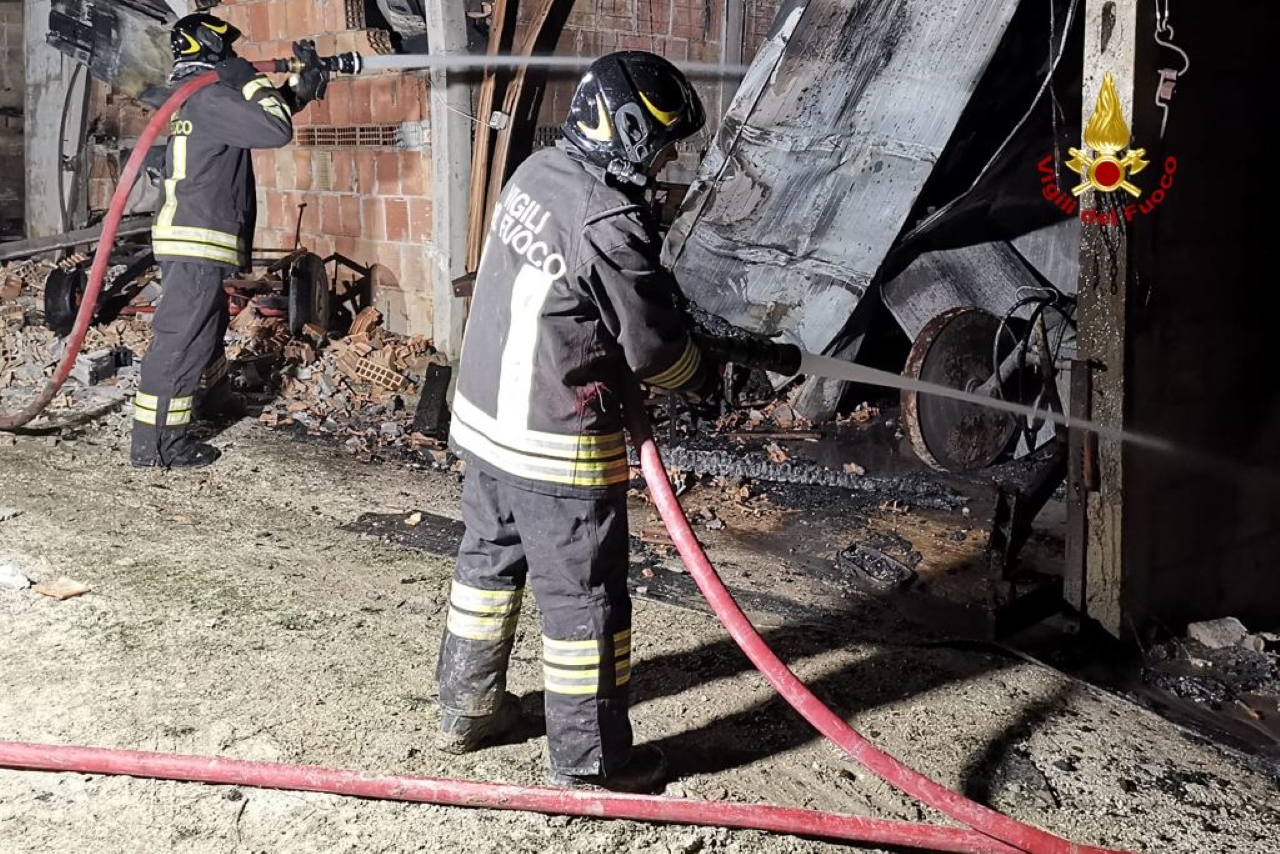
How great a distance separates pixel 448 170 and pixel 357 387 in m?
1.58

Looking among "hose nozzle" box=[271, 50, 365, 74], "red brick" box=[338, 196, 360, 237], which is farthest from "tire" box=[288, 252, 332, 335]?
"hose nozzle" box=[271, 50, 365, 74]

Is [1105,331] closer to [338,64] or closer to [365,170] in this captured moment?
[338,64]

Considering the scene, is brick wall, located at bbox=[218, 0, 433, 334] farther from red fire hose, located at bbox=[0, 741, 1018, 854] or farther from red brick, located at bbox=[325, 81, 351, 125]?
red fire hose, located at bbox=[0, 741, 1018, 854]

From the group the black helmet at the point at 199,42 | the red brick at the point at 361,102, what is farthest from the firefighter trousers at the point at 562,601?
the red brick at the point at 361,102

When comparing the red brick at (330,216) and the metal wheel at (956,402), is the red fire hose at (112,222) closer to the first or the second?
the red brick at (330,216)

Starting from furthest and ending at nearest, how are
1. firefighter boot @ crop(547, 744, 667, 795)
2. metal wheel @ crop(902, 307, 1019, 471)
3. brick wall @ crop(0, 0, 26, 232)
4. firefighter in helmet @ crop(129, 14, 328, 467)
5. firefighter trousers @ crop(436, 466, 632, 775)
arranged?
brick wall @ crop(0, 0, 26, 232) → metal wheel @ crop(902, 307, 1019, 471) → firefighter in helmet @ crop(129, 14, 328, 467) → firefighter boot @ crop(547, 744, 667, 795) → firefighter trousers @ crop(436, 466, 632, 775)

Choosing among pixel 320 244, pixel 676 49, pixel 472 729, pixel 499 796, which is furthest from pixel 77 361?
pixel 499 796

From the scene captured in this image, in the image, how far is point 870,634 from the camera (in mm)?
3906

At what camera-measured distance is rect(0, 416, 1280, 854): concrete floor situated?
2.58 meters

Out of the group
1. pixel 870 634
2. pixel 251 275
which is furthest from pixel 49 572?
pixel 251 275

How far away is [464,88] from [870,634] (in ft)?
16.1

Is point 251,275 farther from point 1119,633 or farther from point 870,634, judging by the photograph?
point 1119,633

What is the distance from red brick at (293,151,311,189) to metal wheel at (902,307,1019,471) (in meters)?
4.98

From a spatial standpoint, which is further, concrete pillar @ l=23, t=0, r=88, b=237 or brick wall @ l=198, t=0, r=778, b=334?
concrete pillar @ l=23, t=0, r=88, b=237
